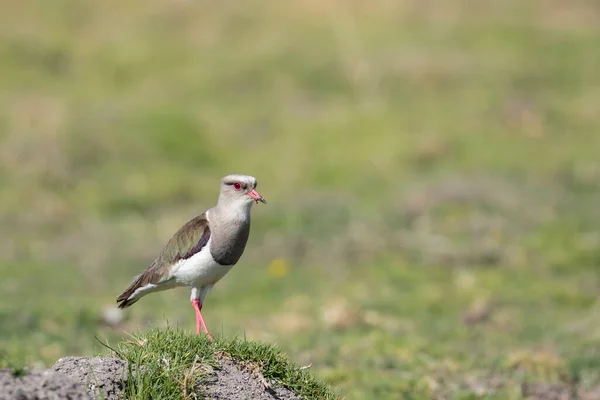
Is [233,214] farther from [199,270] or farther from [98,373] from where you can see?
[98,373]

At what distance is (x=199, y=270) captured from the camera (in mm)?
7895

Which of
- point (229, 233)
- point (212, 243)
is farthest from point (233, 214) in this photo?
point (212, 243)

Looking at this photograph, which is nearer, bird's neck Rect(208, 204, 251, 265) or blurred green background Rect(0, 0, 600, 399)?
bird's neck Rect(208, 204, 251, 265)

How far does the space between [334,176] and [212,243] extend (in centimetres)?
1506

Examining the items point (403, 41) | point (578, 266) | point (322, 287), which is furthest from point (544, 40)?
point (322, 287)

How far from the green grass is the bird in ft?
2.54

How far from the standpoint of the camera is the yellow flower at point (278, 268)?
16641mm

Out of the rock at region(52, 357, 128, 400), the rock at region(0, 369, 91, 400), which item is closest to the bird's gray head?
the rock at region(52, 357, 128, 400)

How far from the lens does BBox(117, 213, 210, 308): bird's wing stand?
26.0 ft

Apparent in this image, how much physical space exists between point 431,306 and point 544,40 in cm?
1797

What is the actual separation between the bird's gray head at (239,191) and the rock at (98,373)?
188cm

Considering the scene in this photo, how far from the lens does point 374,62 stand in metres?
28.7

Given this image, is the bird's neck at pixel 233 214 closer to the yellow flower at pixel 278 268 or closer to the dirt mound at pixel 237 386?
the dirt mound at pixel 237 386

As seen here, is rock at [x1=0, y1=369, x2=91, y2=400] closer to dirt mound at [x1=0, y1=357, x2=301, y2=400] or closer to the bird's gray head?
dirt mound at [x1=0, y1=357, x2=301, y2=400]
